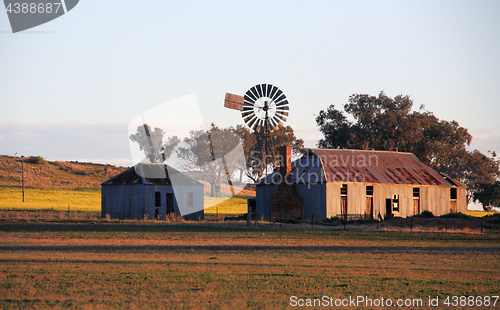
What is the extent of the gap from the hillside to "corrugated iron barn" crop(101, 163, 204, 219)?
30.8 meters

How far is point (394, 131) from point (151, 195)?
1416 inches

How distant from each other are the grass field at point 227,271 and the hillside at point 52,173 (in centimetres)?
5462

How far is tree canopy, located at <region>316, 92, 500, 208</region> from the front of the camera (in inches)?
2694

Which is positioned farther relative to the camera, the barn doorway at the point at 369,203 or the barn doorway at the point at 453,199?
the barn doorway at the point at 453,199

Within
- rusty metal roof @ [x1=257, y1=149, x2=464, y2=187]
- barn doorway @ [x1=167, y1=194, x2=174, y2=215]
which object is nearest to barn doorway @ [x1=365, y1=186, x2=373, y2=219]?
rusty metal roof @ [x1=257, y1=149, x2=464, y2=187]

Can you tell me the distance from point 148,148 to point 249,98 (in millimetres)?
71049

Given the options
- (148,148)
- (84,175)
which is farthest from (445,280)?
(148,148)

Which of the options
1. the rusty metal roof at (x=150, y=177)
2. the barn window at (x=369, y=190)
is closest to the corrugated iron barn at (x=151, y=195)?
the rusty metal roof at (x=150, y=177)

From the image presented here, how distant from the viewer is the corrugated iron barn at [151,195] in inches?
1788

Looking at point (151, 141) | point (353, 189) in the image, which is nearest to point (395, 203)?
point (353, 189)

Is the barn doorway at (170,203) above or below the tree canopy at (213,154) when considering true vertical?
below

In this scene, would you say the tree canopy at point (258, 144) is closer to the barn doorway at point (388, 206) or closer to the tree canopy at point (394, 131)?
the tree canopy at point (394, 131)

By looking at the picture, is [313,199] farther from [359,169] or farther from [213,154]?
[213,154]

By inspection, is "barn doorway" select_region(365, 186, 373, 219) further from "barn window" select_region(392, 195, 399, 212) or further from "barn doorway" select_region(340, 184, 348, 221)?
"barn window" select_region(392, 195, 399, 212)
